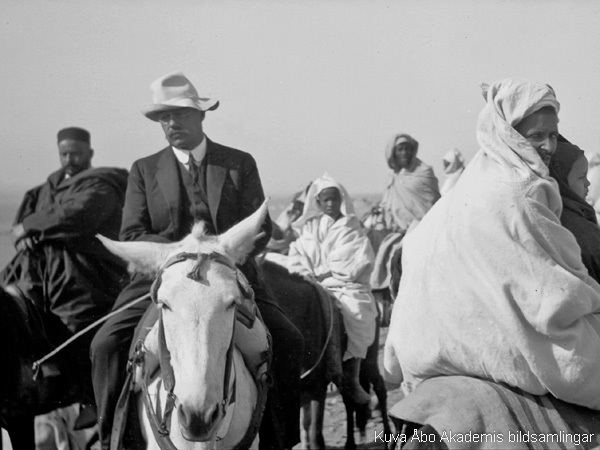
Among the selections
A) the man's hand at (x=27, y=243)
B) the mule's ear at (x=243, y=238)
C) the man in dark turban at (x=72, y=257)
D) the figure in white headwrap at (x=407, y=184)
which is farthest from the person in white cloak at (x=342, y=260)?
the figure in white headwrap at (x=407, y=184)

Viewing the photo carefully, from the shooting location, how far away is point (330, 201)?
9.03 m

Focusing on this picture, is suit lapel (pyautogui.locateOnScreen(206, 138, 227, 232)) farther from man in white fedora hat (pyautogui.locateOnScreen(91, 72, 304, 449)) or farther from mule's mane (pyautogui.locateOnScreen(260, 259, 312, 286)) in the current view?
mule's mane (pyautogui.locateOnScreen(260, 259, 312, 286))

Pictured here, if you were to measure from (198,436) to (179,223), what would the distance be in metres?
1.82

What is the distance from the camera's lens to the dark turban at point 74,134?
288 inches

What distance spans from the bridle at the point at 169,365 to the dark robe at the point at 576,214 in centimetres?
167

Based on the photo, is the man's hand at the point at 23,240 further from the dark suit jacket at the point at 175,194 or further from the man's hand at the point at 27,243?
the dark suit jacket at the point at 175,194

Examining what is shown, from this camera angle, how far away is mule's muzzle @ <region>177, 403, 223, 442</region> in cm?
370

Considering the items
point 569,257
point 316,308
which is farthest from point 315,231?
point 569,257

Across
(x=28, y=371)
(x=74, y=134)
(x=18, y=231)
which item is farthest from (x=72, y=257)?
(x=74, y=134)

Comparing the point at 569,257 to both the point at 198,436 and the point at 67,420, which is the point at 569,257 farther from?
the point at 67,420

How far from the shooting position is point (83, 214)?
6.90 meters

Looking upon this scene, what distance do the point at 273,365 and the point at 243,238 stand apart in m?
1.08

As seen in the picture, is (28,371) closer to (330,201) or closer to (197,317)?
(197,317)

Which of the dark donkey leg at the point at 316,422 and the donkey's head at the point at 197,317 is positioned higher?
the donkey's head at the point at 197,317
